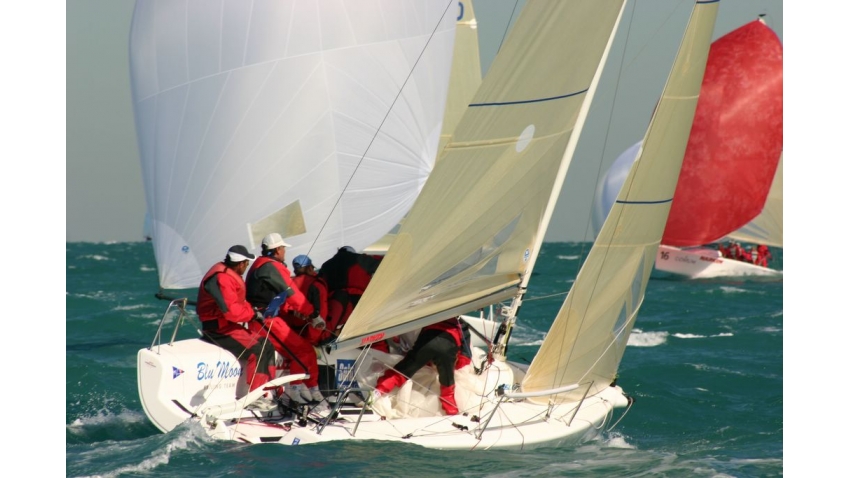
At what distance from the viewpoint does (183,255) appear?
34.3ft

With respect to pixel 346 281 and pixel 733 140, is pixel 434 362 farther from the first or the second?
pixel 733 140

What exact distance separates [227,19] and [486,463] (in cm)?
605

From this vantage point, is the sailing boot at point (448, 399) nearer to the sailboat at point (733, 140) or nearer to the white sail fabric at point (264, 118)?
the white sail fabric at point (264, 118)

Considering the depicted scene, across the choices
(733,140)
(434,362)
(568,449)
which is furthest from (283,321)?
(733,140)

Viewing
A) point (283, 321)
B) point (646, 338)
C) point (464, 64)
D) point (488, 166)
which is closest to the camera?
point (488, 166)

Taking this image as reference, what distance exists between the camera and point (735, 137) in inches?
1051

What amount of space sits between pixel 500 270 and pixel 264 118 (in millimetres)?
4215

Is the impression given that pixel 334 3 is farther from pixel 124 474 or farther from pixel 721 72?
pixel 721 72

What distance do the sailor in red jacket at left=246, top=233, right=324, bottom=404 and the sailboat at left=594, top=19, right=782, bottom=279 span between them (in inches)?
818

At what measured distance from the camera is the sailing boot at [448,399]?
7.20 meters

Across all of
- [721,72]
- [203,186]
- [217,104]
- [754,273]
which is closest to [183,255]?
[203,186]

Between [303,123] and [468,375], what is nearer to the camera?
[468,375]

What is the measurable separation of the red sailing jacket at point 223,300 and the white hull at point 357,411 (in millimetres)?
202

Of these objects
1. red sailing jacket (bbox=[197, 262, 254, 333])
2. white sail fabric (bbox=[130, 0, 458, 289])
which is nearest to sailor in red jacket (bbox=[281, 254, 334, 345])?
red sailing jacket (bbox=[197, 262, 254, 333])
